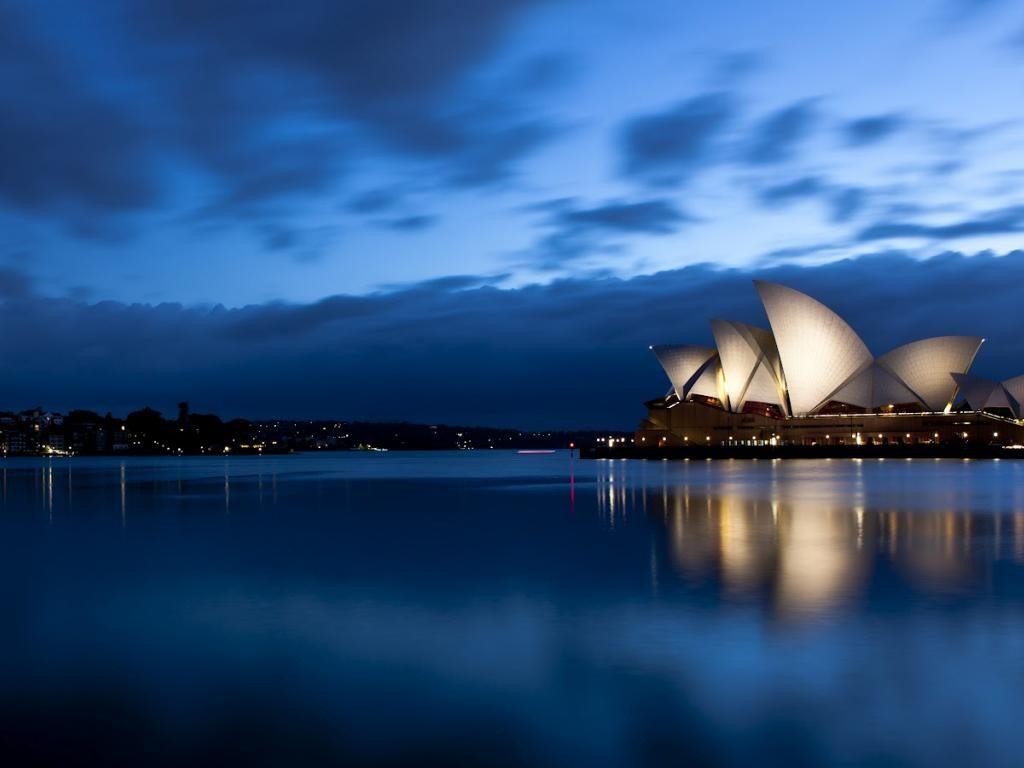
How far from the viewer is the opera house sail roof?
239 feet

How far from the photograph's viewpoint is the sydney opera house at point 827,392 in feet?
242

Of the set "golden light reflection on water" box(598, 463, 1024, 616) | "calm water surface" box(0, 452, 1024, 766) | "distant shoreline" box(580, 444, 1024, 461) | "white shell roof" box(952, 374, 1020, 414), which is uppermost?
"white shell roof" box(952, 374, 1020, 414)

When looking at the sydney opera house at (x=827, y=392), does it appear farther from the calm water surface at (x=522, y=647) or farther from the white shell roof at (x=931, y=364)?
the calm water surface at (x=522, y=647)

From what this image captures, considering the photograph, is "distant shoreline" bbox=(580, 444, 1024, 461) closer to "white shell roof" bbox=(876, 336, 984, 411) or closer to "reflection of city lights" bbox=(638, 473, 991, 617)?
"white shell roof" bbox=(876, 336, 984, 411)

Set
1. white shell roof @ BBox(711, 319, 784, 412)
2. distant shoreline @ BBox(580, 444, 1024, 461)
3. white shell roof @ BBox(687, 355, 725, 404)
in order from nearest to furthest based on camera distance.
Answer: white shell roof @ BBox(711, 319, 784, 412) → distant shoreline @ BBox(580, 444, 1024, 461) → white shell roof @ BBox(687, 355, 725, 404)

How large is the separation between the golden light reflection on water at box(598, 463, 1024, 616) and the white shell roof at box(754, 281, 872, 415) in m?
34.0

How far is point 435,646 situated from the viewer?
9.77 meters

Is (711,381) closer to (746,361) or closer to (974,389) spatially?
(746,361)

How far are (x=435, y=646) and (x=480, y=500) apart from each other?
969 inches

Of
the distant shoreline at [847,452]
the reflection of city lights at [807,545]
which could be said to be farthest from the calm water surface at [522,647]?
the distant shoreline at [847,452]

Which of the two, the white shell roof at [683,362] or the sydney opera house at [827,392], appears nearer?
the sydney opera house at [827,392]

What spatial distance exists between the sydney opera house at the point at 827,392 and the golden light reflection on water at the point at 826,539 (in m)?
38.4

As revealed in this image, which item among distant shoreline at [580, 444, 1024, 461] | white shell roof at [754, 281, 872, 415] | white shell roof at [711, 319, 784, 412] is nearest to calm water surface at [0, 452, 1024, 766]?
white shell roof at [754, 281, 872, 415]

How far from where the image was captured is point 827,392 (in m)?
75.2
